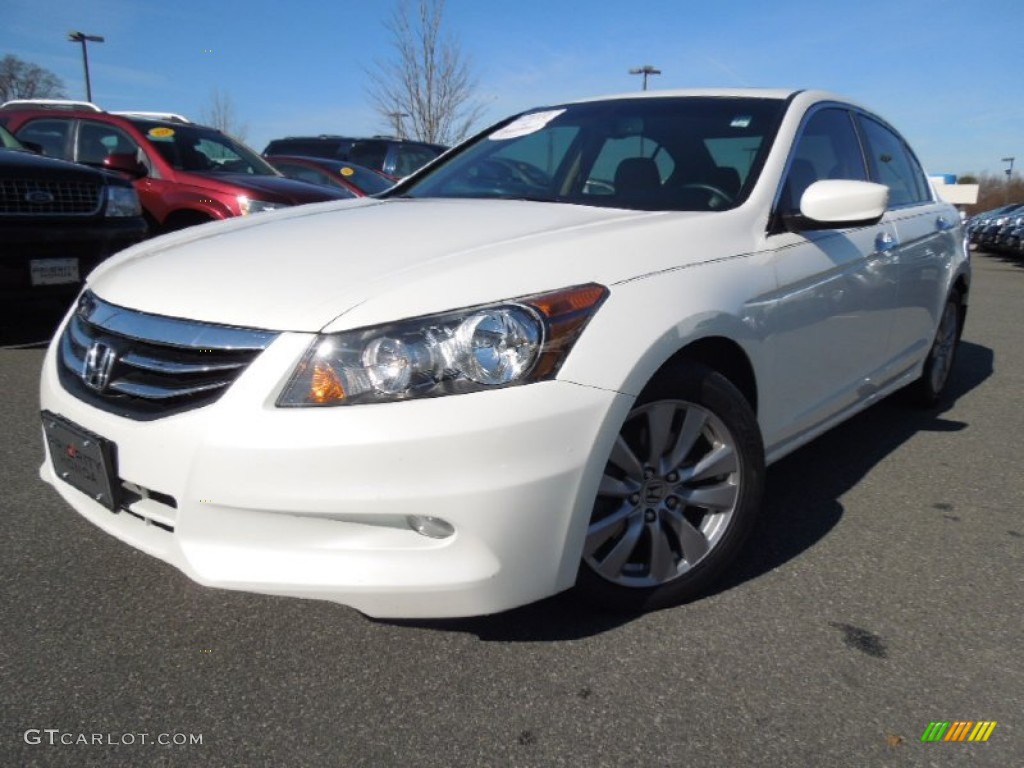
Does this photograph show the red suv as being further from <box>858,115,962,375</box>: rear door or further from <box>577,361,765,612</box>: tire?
<box>577,361,765,612</box>: tire

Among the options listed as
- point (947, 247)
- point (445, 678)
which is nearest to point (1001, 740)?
point (445, 678)

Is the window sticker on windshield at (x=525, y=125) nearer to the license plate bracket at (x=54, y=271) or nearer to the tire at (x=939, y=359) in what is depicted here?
the tire at (x=939, y=359)

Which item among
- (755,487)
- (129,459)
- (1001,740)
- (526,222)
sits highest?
(526,222)

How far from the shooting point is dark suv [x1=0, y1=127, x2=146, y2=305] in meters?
4.83

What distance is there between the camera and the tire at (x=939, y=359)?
443 cm

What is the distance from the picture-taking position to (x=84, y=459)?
2.13 metres

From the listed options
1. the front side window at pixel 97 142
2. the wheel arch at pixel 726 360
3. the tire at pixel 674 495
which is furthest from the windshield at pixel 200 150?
the tire at pixel 674 495

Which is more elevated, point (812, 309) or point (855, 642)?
point (812, 309)

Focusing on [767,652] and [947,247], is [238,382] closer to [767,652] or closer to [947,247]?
[767,652]

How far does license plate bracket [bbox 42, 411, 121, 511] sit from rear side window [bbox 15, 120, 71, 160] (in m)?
6.05

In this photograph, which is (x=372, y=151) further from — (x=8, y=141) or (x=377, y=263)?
(x=377, y=263)

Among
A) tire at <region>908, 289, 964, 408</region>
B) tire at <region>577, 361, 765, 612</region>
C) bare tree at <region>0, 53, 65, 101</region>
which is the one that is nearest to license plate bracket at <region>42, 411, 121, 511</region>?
tire at <region>577, 361, 765, 612</region>

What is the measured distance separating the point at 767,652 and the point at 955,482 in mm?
1843

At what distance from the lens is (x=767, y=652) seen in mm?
2162
